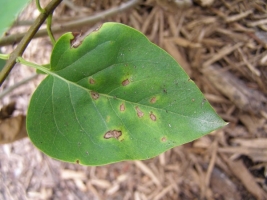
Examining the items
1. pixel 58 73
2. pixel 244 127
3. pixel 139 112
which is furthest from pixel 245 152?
pixel 58 73

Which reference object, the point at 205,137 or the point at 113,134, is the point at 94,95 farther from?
the point at 205,137

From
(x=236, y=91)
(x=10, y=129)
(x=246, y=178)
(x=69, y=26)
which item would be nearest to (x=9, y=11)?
(x=10, y=129)

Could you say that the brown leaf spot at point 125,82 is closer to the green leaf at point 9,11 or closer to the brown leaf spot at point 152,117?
the brown leaf spot at point 152,117

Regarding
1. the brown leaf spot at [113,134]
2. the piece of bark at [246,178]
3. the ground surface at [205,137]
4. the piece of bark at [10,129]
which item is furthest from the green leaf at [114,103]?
the piece of bark at [246,178]

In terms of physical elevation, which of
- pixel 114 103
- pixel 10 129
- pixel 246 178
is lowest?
pixel 246 178

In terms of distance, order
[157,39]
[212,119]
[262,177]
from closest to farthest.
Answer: [212,119], [262,177], [157,39]

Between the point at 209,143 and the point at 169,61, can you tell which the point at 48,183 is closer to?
the point at 209,143
